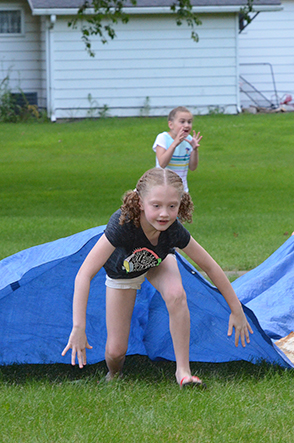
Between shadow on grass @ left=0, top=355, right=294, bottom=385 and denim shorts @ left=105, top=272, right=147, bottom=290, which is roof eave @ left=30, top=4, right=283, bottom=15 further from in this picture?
denim shorts @ left=105, top=272, right=147, bottom=290

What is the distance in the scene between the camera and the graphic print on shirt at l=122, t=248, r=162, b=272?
3420mm

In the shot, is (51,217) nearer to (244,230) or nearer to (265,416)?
(244,230)

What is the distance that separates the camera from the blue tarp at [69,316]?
3.86 meters

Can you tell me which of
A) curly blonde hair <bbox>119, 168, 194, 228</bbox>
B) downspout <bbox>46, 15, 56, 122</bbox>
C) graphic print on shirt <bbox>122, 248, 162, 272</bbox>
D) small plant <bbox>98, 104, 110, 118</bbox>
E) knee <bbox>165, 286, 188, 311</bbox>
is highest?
downspout <bbox>46, 15, 56, 122</bbox>

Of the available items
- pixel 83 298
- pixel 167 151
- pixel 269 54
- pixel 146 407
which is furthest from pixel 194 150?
pixel 269 54

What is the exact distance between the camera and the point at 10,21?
22.0 meters

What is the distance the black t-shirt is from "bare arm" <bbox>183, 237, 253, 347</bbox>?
0.06 meters

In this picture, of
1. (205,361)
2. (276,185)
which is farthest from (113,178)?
(205,361)

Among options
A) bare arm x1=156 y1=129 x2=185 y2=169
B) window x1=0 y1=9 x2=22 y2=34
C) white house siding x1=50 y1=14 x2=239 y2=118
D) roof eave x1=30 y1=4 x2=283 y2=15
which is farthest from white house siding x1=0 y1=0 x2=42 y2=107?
bare arm x1=156 y1=129 x2=185 y2=169

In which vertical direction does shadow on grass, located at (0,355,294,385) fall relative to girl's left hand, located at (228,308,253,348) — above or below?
below

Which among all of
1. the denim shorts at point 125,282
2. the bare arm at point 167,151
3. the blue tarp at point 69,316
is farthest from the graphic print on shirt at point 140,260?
the bare arm at point 167,151

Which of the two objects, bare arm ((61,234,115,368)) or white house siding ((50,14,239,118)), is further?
white house siding ((50,14,239,118))

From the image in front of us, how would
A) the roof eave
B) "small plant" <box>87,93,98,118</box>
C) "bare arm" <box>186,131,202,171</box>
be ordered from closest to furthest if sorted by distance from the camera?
1. "bare arm" <box>186,131,202,171</box>
2. the roof eave
3. "small plant" <box>87,93,98,118</box>

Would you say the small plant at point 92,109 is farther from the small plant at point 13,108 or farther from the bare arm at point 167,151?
the bare arm at point 167,151
